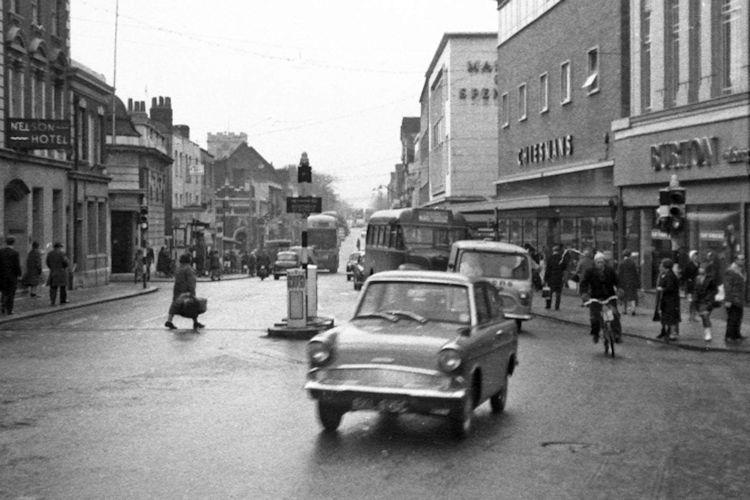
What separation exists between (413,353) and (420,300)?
4.07 ft

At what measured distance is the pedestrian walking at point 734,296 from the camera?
66.7 ft

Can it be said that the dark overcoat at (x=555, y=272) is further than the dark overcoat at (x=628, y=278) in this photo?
Yes

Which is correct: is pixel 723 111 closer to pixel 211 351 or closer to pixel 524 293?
pixel 524 293

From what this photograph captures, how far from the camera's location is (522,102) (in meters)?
47.7

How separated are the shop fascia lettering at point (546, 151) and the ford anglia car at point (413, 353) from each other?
2984cm

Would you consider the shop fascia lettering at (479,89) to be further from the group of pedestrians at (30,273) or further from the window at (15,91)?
the group of pedestrians at (30,273)

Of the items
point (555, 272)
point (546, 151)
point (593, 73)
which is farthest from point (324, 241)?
point (555, 272)

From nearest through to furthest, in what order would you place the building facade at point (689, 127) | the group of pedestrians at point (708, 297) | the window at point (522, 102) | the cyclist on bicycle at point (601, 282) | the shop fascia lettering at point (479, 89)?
the cyclist on bicycle at point (601, 282) → the group of pedestrians at point (708, 297) → the building facade at point (689, 127) → the window at point (522, 102) → the shop fascia lettering at point (479, 89)

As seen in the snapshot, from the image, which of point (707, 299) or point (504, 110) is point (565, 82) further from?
point (707, 299)

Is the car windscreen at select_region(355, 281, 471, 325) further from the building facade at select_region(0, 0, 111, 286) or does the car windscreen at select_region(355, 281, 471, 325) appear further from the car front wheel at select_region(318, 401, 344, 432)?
the building facade at select_region(0, 0, 111, 286)

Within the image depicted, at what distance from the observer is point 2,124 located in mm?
34469

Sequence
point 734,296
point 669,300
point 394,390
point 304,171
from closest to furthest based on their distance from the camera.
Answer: point 394,390 < point 734,296 < point 669,300 < point 304,171

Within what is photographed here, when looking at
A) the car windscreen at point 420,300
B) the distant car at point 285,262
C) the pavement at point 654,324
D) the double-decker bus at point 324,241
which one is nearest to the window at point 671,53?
the pavement at point 654,324

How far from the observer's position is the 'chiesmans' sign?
3447 cm
